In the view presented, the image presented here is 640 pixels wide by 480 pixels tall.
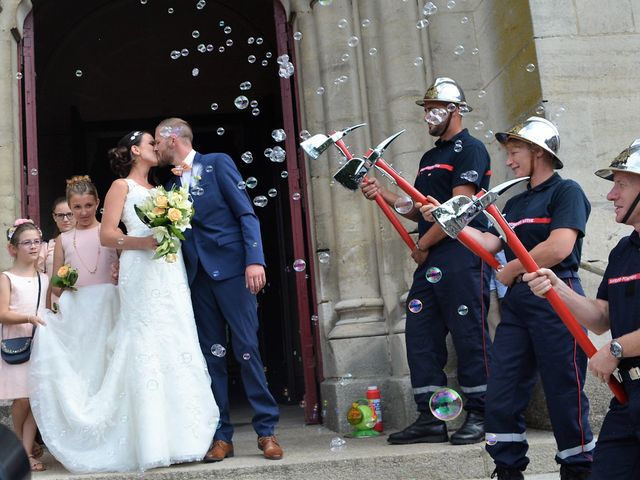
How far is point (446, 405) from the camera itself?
441 cm

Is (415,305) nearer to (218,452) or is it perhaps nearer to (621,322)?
(218,452)

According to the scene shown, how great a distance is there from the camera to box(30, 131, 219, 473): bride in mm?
4680

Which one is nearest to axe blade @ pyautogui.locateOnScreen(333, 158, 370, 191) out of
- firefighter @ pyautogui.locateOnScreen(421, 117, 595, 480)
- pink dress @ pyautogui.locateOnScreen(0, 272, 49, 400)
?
firefighter @ pyautogui.locateOnScreen(421, 117, 595, 480)

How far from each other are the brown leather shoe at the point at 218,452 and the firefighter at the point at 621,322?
2.35 metres

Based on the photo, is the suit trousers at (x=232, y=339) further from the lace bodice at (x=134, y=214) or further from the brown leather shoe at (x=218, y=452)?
the lace bodice at (x=134, y=214)

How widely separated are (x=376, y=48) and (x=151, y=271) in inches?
108

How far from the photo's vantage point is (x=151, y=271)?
16.1 ft

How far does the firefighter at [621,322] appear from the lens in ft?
9.52

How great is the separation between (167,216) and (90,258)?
90cm

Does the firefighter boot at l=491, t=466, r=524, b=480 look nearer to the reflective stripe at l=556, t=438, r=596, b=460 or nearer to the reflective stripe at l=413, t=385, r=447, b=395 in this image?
the reflective stripe at l=556, t=438, r=596, b=460

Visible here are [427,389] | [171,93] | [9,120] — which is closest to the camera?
[427,389]

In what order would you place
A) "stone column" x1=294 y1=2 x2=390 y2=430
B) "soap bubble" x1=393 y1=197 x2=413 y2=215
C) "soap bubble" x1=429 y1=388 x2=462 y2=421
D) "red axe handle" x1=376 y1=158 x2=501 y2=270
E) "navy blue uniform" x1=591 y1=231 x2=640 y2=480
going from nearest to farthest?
"navy blue uniform" x1=591 y1=231 x2=640 y2=480
"red axe handle" x1=376 y1=158 x2=501 y2=270
"soap bubble" x1=429 y1=388 x2=462 y2=421
"soap bubble" x1=393 y1=197 x2=413 y2=215
"stone column" x1=294 y1=2 x2=390 y2=430

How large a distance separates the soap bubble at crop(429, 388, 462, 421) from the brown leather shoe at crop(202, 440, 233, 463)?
1.22 metres

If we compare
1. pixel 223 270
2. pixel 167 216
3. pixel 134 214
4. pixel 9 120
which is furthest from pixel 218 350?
pixel 9 120
